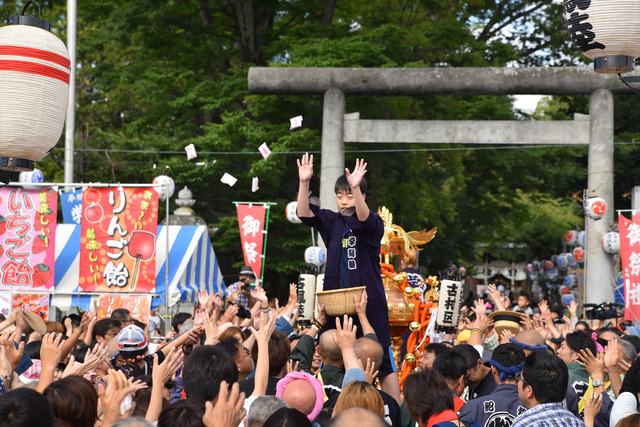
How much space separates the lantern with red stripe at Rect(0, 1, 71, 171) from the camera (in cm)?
569

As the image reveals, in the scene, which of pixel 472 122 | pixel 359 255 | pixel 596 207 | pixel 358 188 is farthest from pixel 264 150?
pixel 358 188

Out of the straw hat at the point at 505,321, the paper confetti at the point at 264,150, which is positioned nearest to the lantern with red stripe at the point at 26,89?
the straw hat at the point at 505,321

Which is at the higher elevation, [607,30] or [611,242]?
[607,30]

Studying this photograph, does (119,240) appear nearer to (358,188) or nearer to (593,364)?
(358,188)

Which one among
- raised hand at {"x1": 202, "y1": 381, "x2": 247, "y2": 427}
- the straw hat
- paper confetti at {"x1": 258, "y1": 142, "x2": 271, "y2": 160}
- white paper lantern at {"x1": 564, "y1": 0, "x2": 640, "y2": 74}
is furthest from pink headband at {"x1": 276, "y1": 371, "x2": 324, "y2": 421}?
paper confetti at {"x1": 258, "y1": 142, "x2": 271, "y2": 160}

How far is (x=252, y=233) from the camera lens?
15430mm

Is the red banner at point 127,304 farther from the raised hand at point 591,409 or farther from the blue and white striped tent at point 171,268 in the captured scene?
the raised hand at point 591,409

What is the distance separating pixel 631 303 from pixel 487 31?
12832mm

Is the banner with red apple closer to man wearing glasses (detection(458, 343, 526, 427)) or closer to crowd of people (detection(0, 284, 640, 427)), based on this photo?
crowd of people (detection(0, 284, 640, 427))

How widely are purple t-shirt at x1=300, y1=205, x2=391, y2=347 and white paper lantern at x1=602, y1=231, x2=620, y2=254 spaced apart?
32.4 feet

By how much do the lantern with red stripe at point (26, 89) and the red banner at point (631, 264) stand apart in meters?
10.2

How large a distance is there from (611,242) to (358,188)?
1056 cm

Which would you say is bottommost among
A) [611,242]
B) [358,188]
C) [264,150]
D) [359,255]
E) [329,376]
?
[329,376]

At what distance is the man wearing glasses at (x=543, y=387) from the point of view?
385 centimetres
